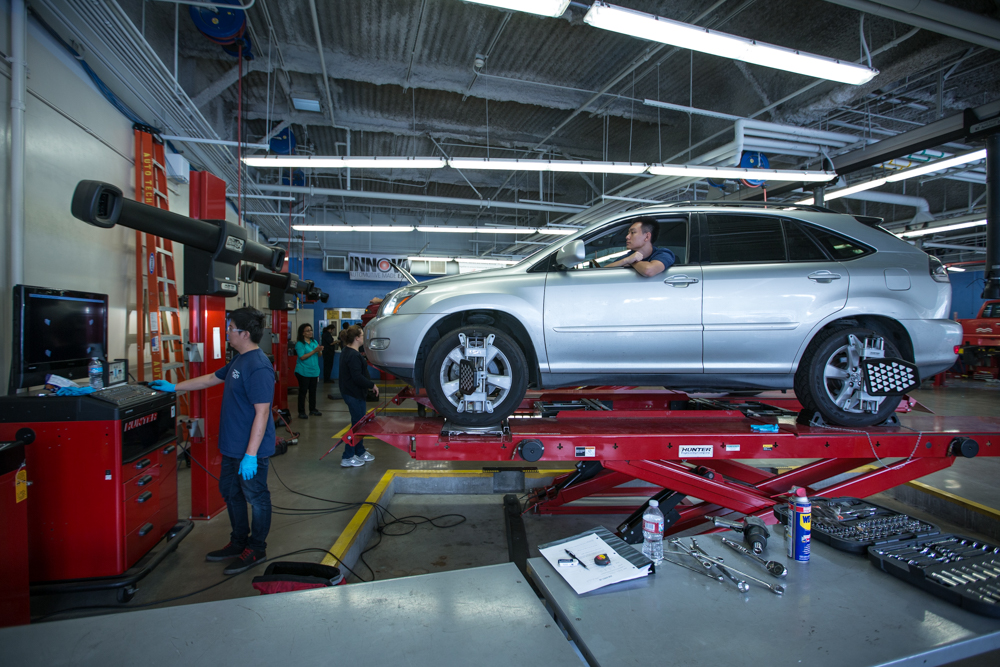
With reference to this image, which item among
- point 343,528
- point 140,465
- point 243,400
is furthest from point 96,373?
point 343,528

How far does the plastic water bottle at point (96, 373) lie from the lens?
2.86 m

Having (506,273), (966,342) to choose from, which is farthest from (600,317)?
(966,342)

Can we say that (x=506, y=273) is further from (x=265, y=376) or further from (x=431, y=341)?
(x=265, y=376)

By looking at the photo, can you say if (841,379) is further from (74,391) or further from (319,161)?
(319,161)

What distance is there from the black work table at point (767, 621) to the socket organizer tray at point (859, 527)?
18cm

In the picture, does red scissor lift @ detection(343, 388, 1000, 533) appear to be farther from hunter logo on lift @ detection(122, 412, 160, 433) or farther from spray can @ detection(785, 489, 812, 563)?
hunter logo on lift @ detection(122, 412, 160, 433)

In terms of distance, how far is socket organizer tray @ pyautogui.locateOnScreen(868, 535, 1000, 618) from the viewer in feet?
4.13

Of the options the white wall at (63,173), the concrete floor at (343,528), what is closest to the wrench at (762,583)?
the concrete floor at (343,528)

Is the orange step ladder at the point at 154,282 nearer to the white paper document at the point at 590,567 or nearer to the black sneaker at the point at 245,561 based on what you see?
the black sneaker at the point at 245,561

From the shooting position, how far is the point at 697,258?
3012 millimetres

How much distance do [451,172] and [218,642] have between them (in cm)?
1001

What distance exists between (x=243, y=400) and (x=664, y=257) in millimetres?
2856

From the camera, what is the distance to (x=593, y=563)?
Result: 4.64ft

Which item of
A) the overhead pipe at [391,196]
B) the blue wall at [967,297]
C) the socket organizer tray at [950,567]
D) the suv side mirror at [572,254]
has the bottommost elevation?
the socket organizer tray at [950,567]
